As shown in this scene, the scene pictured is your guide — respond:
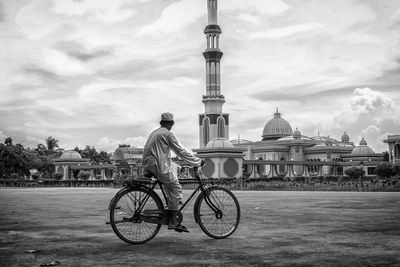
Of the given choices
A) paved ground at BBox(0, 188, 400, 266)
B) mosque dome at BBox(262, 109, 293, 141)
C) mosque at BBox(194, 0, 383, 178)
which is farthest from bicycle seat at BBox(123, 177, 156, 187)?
mosque dome at BBox(262, 109, 293, 141)

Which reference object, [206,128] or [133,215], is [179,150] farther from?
[206,128]

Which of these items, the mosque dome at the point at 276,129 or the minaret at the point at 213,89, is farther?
the mosque dome at the point at 276,129

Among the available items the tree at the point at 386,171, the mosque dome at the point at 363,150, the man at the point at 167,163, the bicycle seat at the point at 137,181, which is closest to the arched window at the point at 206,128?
the mosque dome at the point at 363,150

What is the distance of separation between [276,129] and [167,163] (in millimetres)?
99348

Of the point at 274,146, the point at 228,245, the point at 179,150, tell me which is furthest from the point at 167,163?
the point at 274,146

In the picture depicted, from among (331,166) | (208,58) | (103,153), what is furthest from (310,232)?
(103,153)

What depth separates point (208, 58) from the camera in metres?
87.6

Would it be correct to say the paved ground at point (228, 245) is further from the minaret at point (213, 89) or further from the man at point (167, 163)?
the minaret at point (213, 89)

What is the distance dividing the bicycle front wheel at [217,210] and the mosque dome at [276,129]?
97.8m

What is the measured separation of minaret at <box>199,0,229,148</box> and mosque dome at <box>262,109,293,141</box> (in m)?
18.1

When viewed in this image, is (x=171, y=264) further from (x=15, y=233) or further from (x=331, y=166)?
(x=331, y=166)

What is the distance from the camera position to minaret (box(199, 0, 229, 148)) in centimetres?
8719

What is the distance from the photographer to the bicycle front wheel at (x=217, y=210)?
7.56 meters

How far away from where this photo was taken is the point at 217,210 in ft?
25.1
